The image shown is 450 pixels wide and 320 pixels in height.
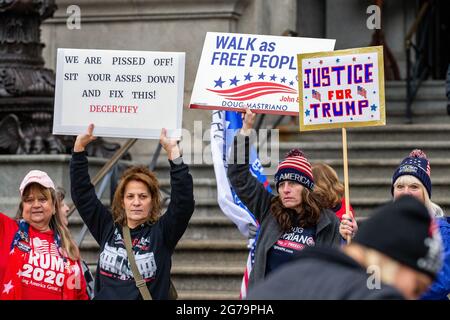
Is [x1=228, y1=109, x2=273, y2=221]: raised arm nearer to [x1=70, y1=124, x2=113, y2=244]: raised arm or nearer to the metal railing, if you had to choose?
[x1=70, y1=124, x2=113, y2=244]: raised arm

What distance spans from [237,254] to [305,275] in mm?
7359

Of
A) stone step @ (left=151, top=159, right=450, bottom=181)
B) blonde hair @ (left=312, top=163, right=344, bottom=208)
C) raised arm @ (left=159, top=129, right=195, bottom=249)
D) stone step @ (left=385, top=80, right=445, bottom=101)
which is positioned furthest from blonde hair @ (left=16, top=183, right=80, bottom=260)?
stone step @ (left=385, top=80, right=445, bottom=101)

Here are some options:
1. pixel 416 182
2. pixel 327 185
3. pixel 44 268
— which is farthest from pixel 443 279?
pixel 44 268

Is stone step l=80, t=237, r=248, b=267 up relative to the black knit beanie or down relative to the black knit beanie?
up

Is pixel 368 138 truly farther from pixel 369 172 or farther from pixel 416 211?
pixel 416 211

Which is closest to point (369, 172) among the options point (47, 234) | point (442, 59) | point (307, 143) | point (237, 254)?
point (307, 143)

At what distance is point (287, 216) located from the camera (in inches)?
285

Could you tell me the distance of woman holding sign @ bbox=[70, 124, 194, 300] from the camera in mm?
6949

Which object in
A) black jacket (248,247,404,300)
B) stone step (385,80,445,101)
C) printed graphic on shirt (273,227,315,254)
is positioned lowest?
black jacket (248,247,404,300)

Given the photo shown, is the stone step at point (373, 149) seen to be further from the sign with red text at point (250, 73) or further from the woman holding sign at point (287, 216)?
the woman holding sign at point (287, 216)

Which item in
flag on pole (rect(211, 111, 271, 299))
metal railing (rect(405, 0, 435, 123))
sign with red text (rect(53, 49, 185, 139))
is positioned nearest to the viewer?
sign with red text (rect(53, 49, 185, 139))

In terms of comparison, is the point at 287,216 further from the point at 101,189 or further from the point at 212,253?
the point at 101,189

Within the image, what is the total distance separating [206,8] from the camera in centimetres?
1355

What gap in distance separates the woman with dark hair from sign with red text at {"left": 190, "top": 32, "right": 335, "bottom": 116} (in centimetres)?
121
